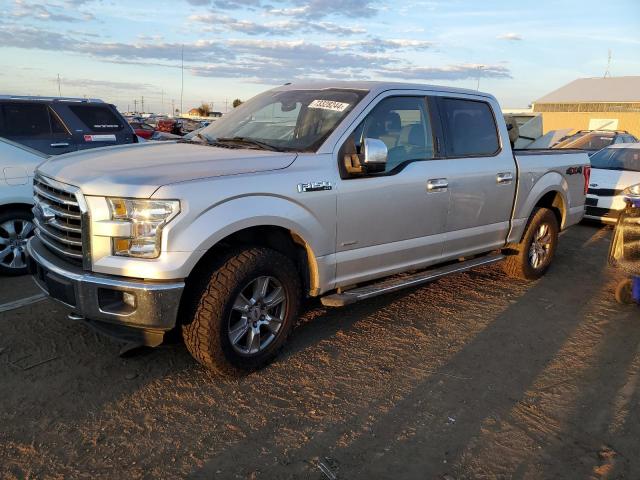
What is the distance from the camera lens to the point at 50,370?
137 inches

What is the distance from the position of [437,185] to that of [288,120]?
1.34 m

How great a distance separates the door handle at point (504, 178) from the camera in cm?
511

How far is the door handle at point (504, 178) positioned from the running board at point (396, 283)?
0.78 meters

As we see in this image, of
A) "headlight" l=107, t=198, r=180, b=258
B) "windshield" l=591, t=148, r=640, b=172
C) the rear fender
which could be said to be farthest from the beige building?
"headlight" l=107, t=198, r=180, b=258

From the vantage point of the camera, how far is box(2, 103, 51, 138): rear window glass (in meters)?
6.72

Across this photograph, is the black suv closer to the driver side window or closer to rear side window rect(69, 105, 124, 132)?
rear side window rect(69, 105, 124, 132)

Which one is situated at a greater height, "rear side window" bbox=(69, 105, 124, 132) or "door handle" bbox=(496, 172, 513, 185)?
"rear side window" bbox=(69, 105, 124, 132)

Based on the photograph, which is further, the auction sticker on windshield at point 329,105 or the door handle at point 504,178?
the door handle at point 504,178

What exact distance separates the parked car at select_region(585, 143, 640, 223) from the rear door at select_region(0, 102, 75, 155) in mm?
8727

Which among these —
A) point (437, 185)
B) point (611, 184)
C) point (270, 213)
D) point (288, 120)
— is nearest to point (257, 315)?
point (270, 213)

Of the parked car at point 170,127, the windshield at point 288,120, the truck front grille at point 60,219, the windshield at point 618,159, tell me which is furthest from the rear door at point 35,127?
the parked car at point 170,127

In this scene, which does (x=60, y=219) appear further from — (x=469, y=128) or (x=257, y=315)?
(x=469, y=128)

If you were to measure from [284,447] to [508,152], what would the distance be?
3.86 m

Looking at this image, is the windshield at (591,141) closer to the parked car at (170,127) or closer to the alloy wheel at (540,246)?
the alloy wheel at (540,246)
